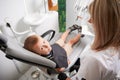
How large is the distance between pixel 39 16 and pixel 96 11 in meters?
0.90

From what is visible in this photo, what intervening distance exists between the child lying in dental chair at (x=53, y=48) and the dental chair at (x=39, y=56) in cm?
5

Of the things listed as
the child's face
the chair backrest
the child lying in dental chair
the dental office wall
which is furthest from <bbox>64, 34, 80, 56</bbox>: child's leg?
the chair backrest

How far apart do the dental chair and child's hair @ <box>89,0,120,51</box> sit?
1.18 ft

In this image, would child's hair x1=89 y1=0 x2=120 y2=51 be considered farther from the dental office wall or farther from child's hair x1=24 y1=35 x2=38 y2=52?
the dental office wall

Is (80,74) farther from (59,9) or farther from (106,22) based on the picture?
(59,9)

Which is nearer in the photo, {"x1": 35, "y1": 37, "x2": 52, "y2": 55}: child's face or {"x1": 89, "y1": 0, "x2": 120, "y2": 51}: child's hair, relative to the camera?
{"x1": 89, "y1": 0, "x2": 120, "y2": 51}: child's hair

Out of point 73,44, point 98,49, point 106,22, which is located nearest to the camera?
point 106,22

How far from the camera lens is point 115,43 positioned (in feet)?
2.76

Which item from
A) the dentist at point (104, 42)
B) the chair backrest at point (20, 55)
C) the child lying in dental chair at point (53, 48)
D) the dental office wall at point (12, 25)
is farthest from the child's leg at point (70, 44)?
the dentist at point (104, 42)

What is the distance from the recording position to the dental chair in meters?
0.91

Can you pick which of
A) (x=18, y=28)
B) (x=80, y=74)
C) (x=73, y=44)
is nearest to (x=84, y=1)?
(x=73, y=44)

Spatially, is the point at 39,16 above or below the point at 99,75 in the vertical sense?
above

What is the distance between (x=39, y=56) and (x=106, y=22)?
1.54ft

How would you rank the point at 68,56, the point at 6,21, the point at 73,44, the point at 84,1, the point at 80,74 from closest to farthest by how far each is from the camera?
the point at 80,74, the point at 6,21, the point at 68,56, the point at 73,44, the point at 84,1
